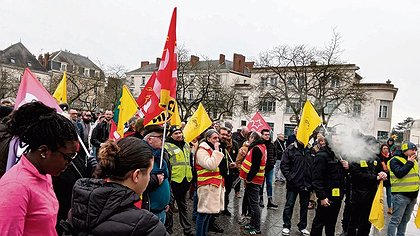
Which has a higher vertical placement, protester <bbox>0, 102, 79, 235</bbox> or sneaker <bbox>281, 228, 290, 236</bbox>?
protester <bbox>0, 102, 79, 235</bbox>

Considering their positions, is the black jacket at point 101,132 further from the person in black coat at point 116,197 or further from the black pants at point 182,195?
the person in black coat at point 116,197

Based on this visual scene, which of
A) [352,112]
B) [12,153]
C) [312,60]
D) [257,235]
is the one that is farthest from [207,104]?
[12,153]

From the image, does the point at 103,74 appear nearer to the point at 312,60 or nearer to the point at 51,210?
the point at 312,60

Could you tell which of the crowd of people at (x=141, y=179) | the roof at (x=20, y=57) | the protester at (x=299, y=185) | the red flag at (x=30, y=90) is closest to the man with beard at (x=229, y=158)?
the crowd of people at (x=141, y=179)

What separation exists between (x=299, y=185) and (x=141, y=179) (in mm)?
5238

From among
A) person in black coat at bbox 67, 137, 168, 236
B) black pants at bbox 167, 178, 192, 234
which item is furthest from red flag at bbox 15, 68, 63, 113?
black pants at bbox 167, 178, 192, 234

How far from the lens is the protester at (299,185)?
689 cm

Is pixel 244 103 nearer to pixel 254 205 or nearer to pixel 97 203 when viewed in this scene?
pixel 254 205

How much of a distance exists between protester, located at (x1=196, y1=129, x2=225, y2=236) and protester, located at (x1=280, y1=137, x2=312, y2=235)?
1716mm

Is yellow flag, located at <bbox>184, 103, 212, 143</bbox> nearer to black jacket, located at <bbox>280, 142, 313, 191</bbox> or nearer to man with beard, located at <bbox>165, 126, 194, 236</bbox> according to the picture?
black jacket, located at <bbox>280, 142, 313, 191</bbox>

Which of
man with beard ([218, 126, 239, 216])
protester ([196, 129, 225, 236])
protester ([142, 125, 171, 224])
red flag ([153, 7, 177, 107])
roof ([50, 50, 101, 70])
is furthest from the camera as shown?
roof ([50, 50, 101, 70])

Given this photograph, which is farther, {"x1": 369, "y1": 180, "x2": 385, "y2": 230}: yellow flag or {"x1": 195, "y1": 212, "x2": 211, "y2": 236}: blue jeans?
{"x1": 369, "y1": 180, "x2": 385, "y2": 230}: yellow flag

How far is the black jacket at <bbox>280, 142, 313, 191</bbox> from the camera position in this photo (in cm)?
690

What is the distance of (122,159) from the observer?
2.18 meters
